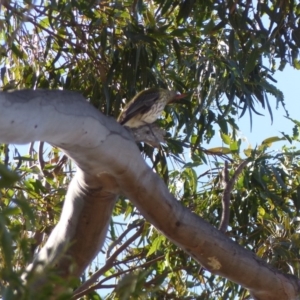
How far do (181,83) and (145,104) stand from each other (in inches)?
16.3

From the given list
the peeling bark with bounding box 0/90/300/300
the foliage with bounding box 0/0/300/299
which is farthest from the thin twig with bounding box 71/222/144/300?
the peeling bark with bounding box 0/90/300/300

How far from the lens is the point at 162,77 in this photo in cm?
459

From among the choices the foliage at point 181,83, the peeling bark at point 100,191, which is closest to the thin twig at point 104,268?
the foliage at point 181,83

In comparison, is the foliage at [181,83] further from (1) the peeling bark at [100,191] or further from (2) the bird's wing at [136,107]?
(1) the peeling bark at [100,191]

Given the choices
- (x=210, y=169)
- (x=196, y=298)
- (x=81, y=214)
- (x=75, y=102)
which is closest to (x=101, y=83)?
(x=210, y=169)

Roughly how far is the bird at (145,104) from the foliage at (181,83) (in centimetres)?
7

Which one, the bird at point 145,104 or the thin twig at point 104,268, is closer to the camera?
the thin twig at point 104,268

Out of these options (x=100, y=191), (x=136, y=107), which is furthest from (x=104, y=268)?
(x=100, y=191)

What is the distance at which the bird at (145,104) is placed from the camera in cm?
429

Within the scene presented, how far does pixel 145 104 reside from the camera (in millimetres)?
4324

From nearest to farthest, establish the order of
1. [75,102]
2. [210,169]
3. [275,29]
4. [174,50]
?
[75,102] → [275,29] → [174,50] → [210,169]

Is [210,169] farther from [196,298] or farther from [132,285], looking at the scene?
[132,285]

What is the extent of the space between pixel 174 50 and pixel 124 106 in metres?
0.40

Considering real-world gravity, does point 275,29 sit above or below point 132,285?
above
